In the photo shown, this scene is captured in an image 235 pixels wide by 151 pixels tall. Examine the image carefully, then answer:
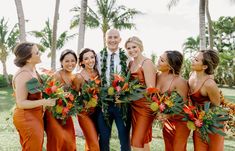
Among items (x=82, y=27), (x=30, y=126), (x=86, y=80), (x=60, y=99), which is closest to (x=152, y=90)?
(x=86, y=80)

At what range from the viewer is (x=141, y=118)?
18.4 feet

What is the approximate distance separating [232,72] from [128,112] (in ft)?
120

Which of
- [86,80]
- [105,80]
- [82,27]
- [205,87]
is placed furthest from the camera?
[82,27]

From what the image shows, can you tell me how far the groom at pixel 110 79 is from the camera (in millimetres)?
5742

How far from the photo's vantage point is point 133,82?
549cm

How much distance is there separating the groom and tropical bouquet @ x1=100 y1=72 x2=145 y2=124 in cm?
14

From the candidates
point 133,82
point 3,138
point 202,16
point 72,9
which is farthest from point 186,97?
point 72,9

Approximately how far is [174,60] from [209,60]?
534mm

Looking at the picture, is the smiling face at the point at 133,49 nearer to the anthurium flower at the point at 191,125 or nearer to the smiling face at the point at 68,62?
the smiling face at the point at 68,62

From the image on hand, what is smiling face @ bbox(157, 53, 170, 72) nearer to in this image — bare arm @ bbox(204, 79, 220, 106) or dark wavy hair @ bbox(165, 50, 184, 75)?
dark wavy hair @ bbox(165, 50, 184, 75)

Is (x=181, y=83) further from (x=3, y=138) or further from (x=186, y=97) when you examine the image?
(x=3, y=138)

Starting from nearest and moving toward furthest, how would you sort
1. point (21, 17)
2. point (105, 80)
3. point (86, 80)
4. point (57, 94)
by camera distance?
point (57, 94), point (86, 80), point (105, 80), point (21, 17)

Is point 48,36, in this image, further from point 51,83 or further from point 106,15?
point 51,83

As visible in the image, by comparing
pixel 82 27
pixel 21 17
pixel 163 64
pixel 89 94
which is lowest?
pixel 89 94
